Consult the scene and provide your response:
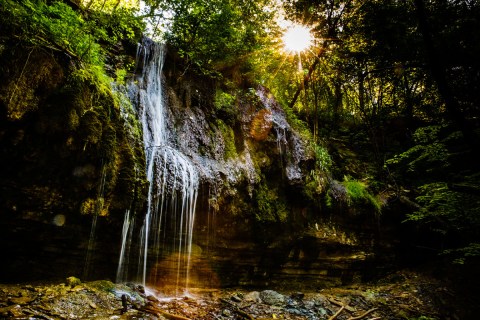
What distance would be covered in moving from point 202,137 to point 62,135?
3.91m

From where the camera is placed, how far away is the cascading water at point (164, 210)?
5.93m

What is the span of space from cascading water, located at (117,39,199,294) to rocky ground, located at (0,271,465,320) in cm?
60

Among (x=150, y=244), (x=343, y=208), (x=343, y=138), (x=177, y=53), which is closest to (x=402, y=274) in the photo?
(x=343, y=208)

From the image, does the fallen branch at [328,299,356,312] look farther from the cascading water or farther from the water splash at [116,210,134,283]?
the water splash at [116,210,134,283]

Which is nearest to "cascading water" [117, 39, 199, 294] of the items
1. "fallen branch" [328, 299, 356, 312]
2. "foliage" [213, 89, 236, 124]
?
"foliage" [213, 89, 236, 124]

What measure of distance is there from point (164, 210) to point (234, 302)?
2581 mm

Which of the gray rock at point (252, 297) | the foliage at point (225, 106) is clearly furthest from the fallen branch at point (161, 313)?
the foliage at point (225, 106)

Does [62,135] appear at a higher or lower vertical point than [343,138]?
lower

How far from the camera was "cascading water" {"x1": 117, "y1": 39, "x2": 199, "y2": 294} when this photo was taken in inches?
233

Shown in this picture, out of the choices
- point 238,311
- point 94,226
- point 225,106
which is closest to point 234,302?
point 238,311

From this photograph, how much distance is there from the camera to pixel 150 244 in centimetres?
600

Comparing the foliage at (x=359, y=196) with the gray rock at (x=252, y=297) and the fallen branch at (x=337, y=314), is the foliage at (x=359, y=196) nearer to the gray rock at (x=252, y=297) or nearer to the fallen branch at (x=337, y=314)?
the fallen branch at (x=337, y=314)

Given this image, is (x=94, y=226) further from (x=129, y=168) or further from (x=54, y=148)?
(x=54, y=148)

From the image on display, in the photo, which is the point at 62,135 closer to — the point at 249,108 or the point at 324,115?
the point at 249,108
